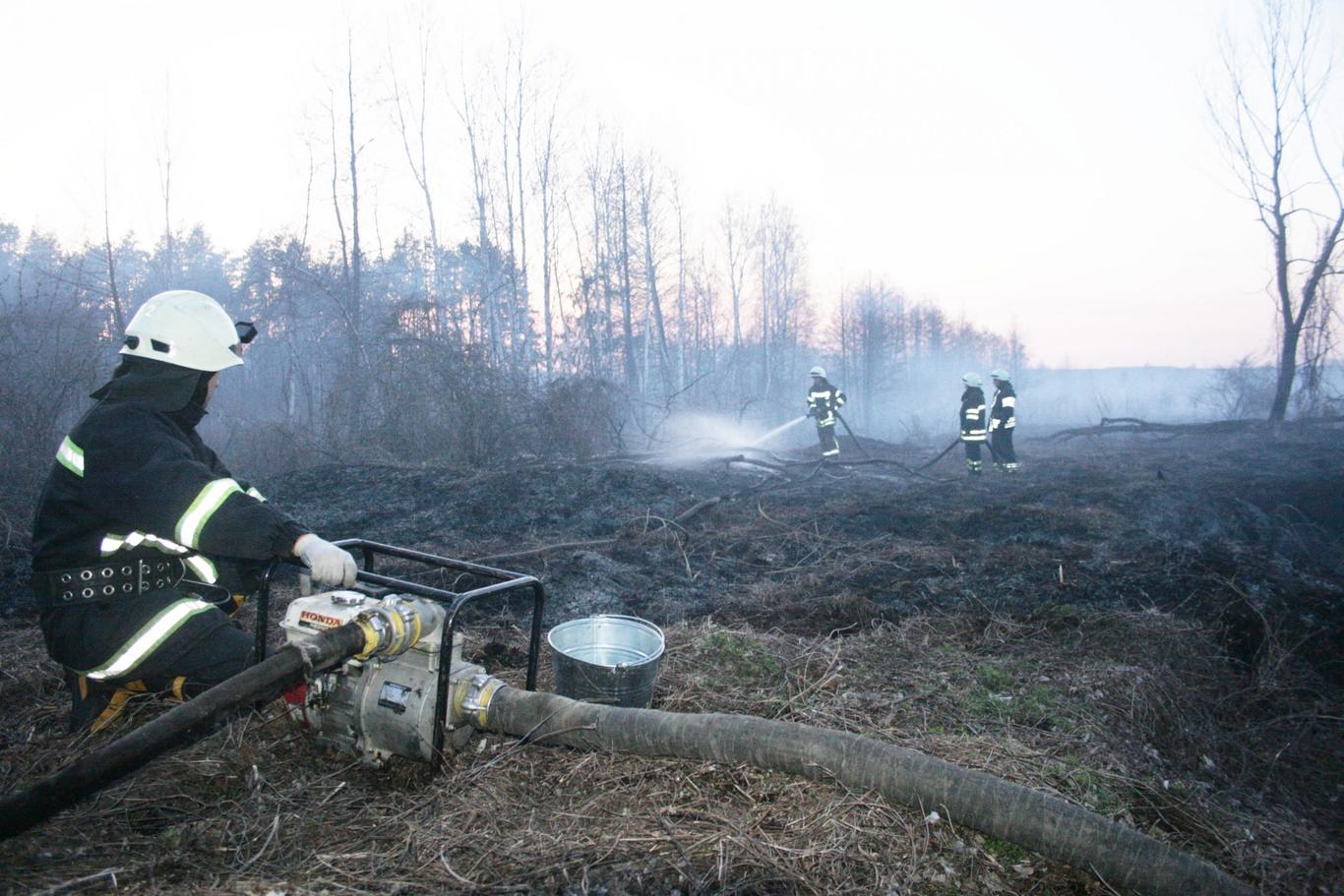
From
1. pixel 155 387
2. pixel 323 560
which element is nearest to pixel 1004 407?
pixel 323 560

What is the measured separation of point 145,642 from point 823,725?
9.03 ft

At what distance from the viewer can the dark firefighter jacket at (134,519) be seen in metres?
2.51

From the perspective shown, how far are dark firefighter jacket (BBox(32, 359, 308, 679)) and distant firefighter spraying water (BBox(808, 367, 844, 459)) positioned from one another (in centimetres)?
1297

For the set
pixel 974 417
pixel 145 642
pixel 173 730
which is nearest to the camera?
pixel 173 730

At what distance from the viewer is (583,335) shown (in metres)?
32.7

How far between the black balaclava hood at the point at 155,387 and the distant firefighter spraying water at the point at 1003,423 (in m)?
13.1

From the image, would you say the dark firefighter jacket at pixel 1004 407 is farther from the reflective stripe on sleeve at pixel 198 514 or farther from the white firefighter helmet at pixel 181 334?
the reflective stripe on sleeve at pixel 198 514

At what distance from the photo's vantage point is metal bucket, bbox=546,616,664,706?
3.10 metres

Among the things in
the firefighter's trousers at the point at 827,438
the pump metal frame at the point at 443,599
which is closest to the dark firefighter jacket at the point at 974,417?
the firefighter's trousers at the point at 827,438

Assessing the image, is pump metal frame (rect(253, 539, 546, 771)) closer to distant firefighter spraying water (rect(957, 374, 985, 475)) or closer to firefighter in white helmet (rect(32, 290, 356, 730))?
firefighter in white helmet (rect(32, 290, 356, 730))

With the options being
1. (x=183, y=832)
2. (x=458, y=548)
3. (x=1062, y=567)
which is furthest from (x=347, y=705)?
(x=1062, y=567)

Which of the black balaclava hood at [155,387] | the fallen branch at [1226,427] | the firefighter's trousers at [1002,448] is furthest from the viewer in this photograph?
the fallen branch at [1226,427]

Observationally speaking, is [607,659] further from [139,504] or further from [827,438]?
[827,438]

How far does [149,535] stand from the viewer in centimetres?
274
